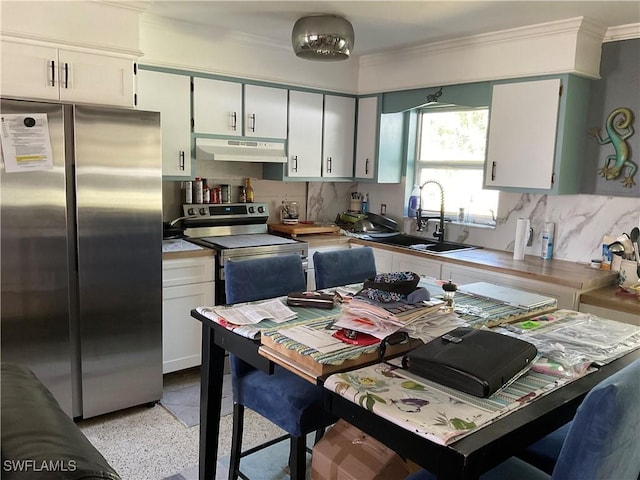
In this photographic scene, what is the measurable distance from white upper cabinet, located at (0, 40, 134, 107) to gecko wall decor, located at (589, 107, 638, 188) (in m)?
2.87

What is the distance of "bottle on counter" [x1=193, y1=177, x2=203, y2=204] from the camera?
12.5ft

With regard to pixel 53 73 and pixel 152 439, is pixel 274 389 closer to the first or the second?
pixel 152 439

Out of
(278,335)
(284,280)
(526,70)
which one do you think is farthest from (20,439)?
(526,70)

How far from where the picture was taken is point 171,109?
11.2ft

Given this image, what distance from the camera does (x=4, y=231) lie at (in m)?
2.46

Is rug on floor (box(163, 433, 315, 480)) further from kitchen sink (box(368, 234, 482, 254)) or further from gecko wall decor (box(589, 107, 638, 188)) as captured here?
gecko wall decor (box(589, 107, 638, 188))

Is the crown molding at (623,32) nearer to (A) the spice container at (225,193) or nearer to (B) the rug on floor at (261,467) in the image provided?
(A) the spice container at (225,193)

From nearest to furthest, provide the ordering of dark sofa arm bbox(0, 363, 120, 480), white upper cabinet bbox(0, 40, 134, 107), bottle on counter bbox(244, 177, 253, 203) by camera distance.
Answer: dark sofa arm bbox(0, 363, 120, 480) < white upper cabinet bbox(0, 40, 134, 107) < bottle on counter bbox(244, 177, 253, 203)

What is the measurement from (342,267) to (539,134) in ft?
5.16

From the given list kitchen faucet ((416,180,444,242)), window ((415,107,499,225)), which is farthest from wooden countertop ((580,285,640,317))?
kitchen faucet ((416,180,444,242))

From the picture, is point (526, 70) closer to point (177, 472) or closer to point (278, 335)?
point (278, 335)

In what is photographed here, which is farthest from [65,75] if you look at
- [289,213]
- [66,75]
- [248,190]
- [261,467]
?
[261,467]

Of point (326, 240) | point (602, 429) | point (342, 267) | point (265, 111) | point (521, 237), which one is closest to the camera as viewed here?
point (602, 429)

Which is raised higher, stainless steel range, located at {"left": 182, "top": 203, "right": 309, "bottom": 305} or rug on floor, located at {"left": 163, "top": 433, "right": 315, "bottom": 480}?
stainless steel range, located at {"left": 182, "top": 203, "right": 309, "bottom": 305}
